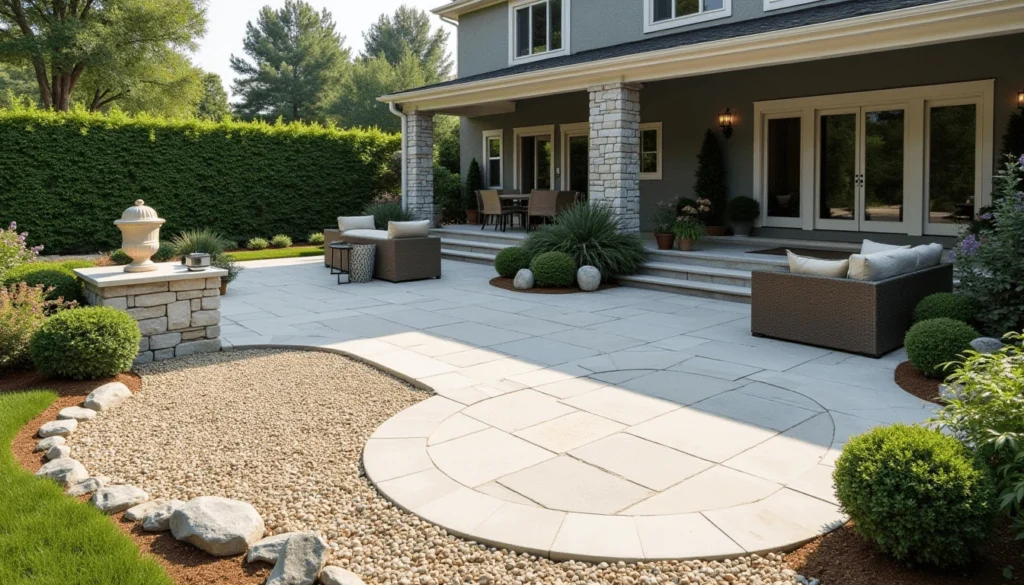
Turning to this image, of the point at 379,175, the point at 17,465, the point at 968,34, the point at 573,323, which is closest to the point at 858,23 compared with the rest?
the point at 968,34

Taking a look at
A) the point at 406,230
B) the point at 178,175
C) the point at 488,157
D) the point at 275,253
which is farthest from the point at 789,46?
the point at 178,175

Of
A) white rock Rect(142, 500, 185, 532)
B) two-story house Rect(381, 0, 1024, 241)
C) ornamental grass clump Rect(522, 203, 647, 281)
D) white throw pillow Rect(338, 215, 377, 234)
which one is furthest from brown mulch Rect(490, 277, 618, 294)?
white rock Rect(142, 500, 185, 532)

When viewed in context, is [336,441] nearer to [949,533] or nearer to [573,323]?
[949,533]

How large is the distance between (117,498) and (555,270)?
6.99 metres

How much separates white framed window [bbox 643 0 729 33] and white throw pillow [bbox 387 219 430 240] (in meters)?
6.02

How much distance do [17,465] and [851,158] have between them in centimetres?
1106

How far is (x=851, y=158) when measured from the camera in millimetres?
11148

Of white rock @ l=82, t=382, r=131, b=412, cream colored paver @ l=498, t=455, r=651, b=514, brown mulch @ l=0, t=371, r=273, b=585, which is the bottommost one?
brown mulch @ l=0, t=371, r=273, b=585

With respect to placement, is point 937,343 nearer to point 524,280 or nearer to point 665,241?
point 524,280

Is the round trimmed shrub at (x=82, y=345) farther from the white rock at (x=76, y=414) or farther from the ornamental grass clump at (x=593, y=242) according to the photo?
the ornamental grass clump at (x=593, y=242)

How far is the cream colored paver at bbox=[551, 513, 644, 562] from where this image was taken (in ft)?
9.30

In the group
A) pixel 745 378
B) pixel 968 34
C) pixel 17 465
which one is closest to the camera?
pixel 17 465

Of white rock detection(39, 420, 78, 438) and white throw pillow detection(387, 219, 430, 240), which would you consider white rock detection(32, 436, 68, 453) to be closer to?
white rock detection(39, 420, 78, 438)

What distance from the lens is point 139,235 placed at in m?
6.21
